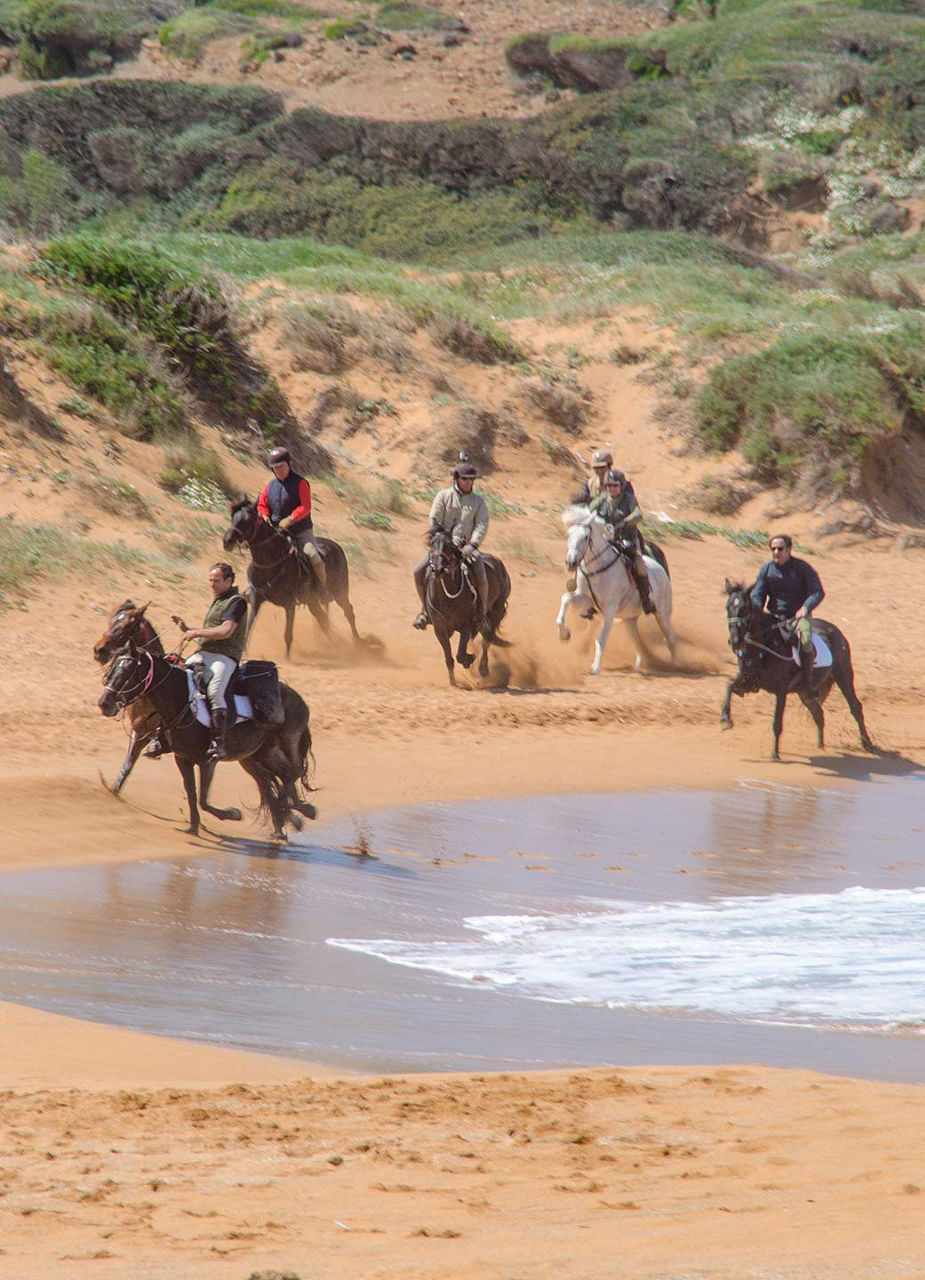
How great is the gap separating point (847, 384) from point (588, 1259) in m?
28.0

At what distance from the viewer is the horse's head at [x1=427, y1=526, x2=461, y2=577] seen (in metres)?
16.0

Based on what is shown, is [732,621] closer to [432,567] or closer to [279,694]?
[432,567]

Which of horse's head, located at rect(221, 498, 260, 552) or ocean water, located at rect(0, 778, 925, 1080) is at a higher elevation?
horse's head, located at rect(221, 498, 260, 552)

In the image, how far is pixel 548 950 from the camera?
26.9 feet

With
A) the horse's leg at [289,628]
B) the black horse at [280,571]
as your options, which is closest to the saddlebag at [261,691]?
the black horse at [280,571]

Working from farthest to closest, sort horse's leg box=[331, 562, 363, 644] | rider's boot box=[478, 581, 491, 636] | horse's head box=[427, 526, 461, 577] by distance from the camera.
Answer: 1. horse's leg box=[331, 562, 363, 644]
2. rider's boot box=[478, 581, 491, 636]
3. horse's head box=[427, 526, 461, 577]

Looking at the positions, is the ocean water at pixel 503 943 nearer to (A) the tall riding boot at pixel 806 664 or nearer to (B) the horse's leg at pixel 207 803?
(B) the horse's leg at pixel 207 803

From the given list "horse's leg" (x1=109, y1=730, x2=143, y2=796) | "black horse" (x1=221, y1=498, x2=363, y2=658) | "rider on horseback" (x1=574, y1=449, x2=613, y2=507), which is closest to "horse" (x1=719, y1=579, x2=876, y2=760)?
"rider on horseback" (x1=574, y1=449, x2=613, y2=507)

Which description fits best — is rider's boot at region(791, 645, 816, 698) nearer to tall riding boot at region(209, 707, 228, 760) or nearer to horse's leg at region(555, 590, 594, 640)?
horse's leg at region(555, 590, 594, 640)

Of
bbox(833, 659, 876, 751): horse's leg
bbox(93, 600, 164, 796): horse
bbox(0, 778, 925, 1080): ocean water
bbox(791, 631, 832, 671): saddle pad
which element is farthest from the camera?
bbox(833, 659, 876, 751): horse's leg

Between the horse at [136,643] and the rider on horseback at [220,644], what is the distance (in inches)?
9.4

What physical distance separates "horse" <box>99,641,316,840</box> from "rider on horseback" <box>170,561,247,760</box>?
125 millimetres

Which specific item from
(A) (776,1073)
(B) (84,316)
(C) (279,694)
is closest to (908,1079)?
(A) (776,1073)

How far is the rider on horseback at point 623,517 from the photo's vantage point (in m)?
17.5
